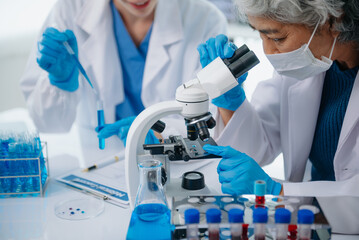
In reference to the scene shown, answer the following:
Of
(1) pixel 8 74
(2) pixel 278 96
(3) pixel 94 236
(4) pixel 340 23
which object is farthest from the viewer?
(1) pixel 8 74

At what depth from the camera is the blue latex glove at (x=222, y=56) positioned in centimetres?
148

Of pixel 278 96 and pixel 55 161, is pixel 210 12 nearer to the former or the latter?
pixel 278 96

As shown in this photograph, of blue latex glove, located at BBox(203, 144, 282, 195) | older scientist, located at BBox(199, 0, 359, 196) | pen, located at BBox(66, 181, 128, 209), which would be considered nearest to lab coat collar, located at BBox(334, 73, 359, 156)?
older scientist, located at BBox(199, 0, 359, 196)

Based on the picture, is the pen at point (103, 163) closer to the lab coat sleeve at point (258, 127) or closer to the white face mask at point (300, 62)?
the lab coat sleeve at point (258, 127)

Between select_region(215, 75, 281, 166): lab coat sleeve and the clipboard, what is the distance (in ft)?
1.61

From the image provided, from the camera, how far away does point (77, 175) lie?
5.41ft

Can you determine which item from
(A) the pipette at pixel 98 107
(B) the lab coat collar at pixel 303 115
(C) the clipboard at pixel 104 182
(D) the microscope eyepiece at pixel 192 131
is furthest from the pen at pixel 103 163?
(B) the lab coat collar at pixel 303 115

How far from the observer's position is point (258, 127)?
1.81 metres

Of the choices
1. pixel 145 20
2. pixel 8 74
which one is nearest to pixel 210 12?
pixel 145 20

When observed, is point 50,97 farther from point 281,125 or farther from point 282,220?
point 282,220

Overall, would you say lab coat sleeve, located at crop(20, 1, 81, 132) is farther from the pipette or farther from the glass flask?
the glass flask

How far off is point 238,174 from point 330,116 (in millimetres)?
584

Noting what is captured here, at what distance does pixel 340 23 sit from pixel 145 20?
4.06 feet

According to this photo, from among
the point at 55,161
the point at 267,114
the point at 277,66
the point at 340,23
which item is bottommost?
the point at 55,161
